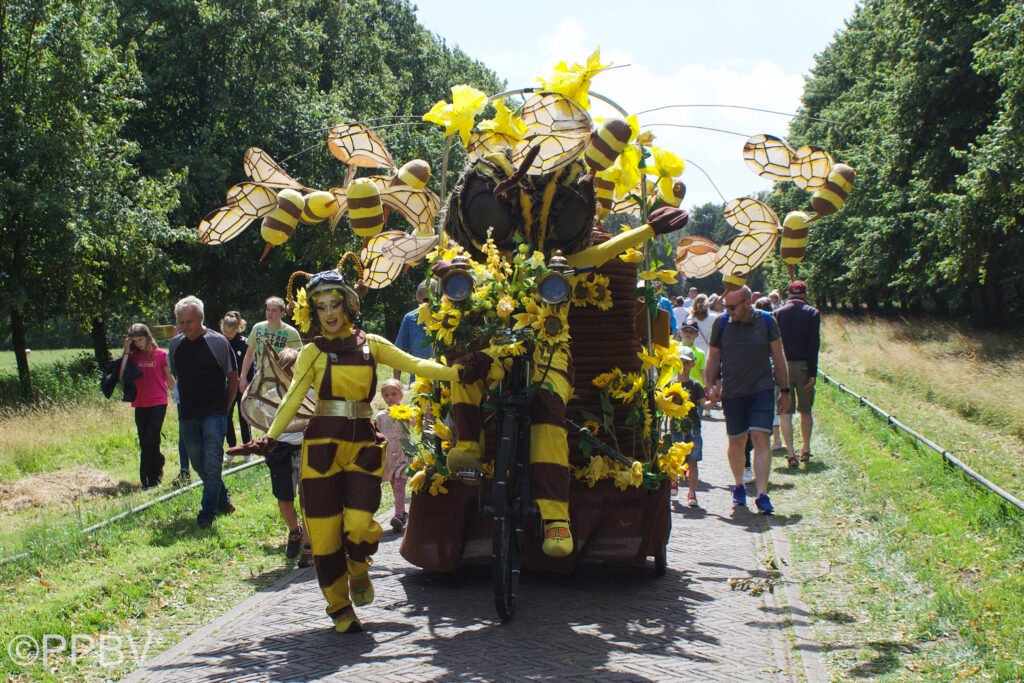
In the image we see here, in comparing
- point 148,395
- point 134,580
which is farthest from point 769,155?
point 148,395

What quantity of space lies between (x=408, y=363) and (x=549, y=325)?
35.7 inches

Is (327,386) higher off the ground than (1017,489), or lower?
higher

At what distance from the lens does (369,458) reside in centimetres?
668

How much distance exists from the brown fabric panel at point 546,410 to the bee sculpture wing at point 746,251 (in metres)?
Answer: 1.66

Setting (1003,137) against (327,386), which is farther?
(1003,137)

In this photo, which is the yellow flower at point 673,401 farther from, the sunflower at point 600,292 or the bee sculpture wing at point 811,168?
the bee sculpture wing at point 811,168

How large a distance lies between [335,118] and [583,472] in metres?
28.4

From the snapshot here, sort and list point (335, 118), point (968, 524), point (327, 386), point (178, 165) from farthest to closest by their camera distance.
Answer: point (335, 118), point (178, 165), point (968, 524), point (327, 386)

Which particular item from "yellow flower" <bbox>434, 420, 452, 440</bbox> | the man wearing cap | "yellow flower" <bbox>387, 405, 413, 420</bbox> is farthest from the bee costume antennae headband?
the man wearing cap

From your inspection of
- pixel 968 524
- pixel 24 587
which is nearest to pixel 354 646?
pixel 24 587

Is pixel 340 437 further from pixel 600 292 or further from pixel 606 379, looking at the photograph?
pixel 600 292

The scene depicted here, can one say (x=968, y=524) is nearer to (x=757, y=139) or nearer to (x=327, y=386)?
(x=757, y=139)

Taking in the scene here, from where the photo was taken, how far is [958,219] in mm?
26953

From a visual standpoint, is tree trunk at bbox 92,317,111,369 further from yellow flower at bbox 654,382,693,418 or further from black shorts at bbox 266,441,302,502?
yellow flower at bbox 654,382,693,418
